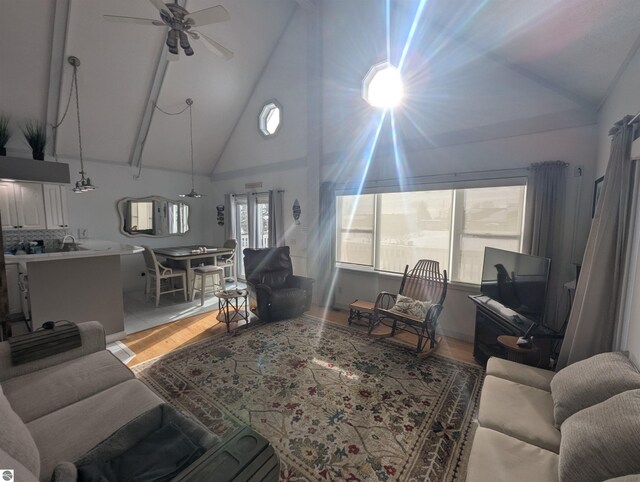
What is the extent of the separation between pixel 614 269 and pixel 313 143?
395cm

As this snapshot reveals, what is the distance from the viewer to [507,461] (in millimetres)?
1264

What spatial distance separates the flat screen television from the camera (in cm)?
236

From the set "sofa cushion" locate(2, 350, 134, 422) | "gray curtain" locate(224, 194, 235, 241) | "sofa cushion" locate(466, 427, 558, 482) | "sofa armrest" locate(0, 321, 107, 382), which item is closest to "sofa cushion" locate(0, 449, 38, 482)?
"sofa cushion" locate(2, 350, 134, 422)

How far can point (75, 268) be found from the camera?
10.2 ft

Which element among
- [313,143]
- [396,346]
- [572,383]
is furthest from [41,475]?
[313,143]

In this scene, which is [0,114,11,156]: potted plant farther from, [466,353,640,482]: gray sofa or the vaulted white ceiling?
[466,353,640,482]: gray sofa

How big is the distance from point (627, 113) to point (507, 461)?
2.31 meters

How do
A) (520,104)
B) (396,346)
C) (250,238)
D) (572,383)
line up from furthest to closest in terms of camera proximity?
(250,238), (396,346), (520,104), (572,383)

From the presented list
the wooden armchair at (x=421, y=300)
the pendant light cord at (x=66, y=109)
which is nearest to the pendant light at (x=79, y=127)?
the pendant light cord at (x=66, y=109)

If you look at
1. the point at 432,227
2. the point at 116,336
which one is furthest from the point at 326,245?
the point at 116,336

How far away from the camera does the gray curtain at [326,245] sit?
4512mm

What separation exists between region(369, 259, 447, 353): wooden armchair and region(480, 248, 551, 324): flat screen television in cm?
50

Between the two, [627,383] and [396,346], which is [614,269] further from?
[396,346]

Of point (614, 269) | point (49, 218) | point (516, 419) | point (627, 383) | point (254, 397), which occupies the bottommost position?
point (254, 397)
